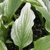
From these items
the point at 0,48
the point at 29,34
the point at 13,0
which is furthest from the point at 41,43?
the point at 13,0

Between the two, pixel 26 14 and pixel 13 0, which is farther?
pixel 13 0

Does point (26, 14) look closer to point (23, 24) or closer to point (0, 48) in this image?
point (23, 24)

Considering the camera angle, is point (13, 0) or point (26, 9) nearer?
point (26, 9)

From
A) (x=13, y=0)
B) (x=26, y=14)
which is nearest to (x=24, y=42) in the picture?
(x=26, y=14)

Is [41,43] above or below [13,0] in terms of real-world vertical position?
below

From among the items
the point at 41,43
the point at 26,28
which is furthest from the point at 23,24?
the point at 41,43

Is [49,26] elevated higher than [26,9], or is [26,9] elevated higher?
[26,9]

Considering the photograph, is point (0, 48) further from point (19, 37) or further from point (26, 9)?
point (26, 9)
